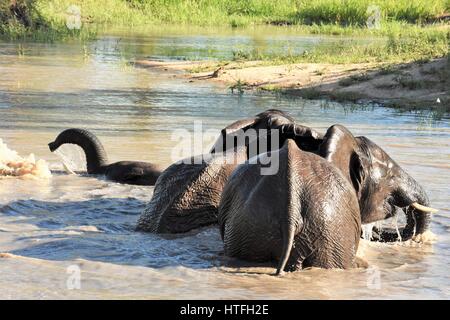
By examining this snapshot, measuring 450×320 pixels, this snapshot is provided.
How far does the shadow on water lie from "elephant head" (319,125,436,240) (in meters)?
0.98

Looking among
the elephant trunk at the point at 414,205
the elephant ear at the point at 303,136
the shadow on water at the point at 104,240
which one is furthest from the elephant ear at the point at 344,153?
the shadow on water at the point at 104,240

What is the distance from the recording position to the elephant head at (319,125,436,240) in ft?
20.5

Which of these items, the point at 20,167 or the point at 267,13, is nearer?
the point at 20,167

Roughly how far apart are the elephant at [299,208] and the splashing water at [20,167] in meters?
3.43

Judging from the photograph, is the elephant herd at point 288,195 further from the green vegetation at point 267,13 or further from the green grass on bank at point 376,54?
the green vegetation at point 267,13

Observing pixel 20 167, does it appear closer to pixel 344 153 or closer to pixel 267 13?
pixel 344 153

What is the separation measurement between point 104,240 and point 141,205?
1366mm

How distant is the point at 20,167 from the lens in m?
9.32

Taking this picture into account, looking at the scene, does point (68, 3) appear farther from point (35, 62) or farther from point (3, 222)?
point (3, 222)

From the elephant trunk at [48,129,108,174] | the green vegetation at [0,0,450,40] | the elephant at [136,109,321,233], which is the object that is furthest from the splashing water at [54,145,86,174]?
the green vegetation at [0,0,450,40]

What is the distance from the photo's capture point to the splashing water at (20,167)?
30.3ft

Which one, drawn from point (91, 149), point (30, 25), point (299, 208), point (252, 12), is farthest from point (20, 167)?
point (252, 12)

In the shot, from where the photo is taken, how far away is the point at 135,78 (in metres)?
19.3
